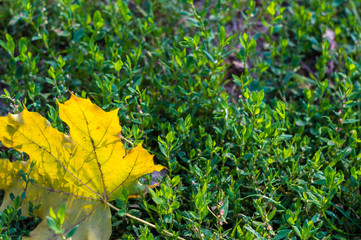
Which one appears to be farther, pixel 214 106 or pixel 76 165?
pixel 214 106

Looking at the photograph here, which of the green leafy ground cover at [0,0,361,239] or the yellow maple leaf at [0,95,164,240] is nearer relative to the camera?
the yellow maple leaf at [0,95,164,240]

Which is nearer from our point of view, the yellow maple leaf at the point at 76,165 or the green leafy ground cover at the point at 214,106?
the yellow maple leaf at the point at 76,165

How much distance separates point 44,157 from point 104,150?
1.18 ft

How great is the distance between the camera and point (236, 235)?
8.25 ft

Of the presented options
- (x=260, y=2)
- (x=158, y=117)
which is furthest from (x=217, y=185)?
(x=260, y=2)

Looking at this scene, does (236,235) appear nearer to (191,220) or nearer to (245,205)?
(245,205)

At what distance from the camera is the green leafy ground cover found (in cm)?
248

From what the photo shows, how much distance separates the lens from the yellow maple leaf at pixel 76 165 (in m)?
2.25

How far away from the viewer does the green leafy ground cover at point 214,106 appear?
2477mm

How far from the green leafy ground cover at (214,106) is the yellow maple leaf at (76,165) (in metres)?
0.14

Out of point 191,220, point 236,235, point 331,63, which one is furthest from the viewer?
point 331,63

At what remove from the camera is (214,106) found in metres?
2.99

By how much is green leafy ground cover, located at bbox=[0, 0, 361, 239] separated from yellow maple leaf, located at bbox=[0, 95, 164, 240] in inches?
5.5

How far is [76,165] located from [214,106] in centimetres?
112
